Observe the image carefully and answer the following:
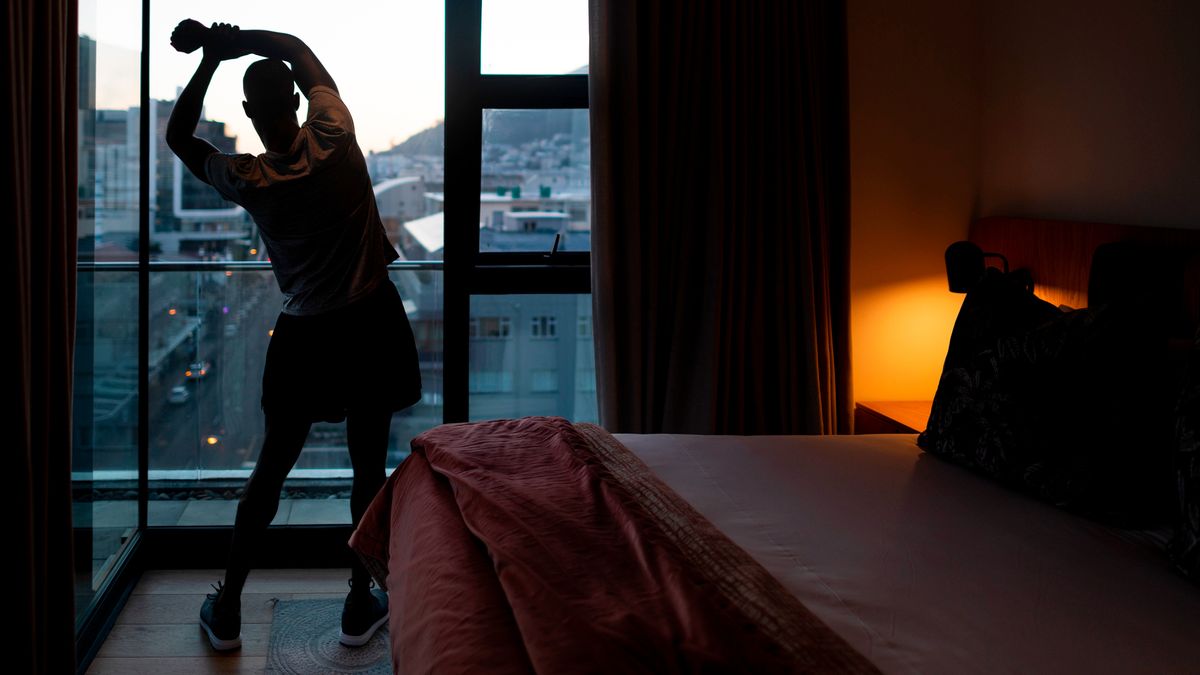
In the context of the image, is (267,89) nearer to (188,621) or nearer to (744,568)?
(188,621)

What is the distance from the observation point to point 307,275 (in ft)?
8.91

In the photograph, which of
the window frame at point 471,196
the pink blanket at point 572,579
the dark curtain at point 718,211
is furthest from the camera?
the window frame at point 471,196

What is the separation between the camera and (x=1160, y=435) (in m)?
1.91

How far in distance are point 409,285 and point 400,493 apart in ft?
4.75

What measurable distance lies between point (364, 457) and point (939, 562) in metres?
1.72

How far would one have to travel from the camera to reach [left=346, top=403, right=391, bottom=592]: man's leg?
2.87m

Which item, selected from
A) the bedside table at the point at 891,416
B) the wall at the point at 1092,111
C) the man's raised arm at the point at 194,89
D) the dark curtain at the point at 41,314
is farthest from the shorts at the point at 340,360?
the wall at the point at 1092,111

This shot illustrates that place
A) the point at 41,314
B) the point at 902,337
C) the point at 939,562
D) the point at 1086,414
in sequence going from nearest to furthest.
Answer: the point at 939,562 < the point at 1086,414 < the point at 41,314 < the point at 902,337

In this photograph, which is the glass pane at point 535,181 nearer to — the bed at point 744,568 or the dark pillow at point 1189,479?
the bed at point 744,568

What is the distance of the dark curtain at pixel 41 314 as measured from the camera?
1.95m

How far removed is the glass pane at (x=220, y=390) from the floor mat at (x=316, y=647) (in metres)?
0.54

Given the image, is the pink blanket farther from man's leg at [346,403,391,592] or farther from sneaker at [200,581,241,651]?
sneaker at [200,581,241,651]

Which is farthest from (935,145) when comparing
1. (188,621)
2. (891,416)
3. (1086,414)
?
(188,621)

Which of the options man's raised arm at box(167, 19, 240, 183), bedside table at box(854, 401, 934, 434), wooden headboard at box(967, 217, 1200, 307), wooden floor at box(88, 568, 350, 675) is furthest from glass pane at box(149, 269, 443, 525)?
wooden headboard at box(967, 217, 1200, 307)
